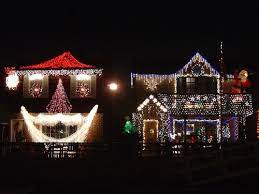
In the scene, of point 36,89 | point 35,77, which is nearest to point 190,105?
point 36,89

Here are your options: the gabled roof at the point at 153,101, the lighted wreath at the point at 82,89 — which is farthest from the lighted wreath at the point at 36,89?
the gabled roof at the point at 153,101

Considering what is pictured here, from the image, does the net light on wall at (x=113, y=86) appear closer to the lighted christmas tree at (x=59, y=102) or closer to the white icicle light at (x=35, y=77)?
the lighted christmas tree at (x=59, y=102)

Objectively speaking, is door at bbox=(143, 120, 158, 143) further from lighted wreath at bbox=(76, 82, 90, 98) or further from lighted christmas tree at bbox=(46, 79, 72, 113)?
lighted christmas tree at bbox=(46, 79, 72, 113)

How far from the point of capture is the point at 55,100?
31.5m

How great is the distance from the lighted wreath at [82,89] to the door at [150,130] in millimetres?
4279

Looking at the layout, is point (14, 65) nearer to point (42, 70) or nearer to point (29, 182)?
point (42, 70)

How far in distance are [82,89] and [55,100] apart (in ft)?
6.45

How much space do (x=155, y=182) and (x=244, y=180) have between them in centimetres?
359

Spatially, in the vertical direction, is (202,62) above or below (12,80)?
above

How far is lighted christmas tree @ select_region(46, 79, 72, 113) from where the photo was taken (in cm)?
3120

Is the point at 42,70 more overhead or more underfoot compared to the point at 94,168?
more overhead

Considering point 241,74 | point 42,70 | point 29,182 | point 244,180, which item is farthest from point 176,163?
point 42,70

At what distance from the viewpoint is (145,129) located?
3194cm

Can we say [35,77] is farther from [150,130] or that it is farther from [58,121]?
[150,130]
